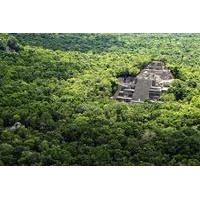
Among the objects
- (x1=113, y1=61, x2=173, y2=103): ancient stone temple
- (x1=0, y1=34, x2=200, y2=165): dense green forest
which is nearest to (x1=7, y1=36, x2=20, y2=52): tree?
(x1=0, y1=34, x2=200, y2=165): dense green forest

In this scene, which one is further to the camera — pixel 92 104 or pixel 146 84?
pixel 146 84

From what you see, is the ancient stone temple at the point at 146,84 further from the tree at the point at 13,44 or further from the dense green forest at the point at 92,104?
the tree at the point at 13,44

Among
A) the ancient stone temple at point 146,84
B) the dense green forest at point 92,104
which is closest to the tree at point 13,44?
the dense green forest at point 92,104

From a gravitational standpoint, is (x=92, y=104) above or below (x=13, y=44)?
below

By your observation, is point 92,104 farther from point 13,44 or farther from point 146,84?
point 13,44

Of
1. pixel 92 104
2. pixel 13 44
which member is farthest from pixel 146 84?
pixel 13 44

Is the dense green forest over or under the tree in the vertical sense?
under

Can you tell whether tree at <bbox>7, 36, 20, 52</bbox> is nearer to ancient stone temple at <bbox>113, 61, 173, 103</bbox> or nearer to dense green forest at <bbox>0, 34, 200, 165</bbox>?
dense green forest at <bbox>0, 34, 200, 165</bbox>
